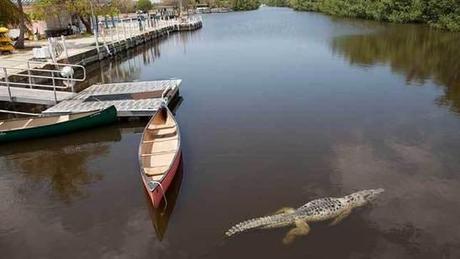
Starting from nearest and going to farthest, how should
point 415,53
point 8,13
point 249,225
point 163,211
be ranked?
point 249,225 < point 163,211 < point 8,13 < point 415,53

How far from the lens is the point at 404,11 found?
59.1 meters

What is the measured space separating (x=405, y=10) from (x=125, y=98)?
166 feet

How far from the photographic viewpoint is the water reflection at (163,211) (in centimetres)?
986

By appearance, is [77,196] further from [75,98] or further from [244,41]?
[244,41]

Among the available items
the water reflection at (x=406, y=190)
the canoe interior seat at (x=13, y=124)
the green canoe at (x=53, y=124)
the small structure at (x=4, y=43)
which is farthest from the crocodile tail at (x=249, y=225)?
the small structure at (x=4, y=43)

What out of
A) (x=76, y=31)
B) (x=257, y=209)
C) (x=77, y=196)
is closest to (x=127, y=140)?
(x=77, y=196)

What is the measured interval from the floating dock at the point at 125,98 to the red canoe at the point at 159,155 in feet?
6.39

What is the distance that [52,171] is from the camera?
13.5 meters

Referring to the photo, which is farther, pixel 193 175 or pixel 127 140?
pixel 127 140

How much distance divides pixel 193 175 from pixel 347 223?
4563 millimetres

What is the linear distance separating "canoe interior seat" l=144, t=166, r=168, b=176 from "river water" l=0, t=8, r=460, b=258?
25.4 inches

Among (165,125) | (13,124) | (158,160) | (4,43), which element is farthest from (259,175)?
(4,43)

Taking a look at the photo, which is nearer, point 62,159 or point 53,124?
point 62,159

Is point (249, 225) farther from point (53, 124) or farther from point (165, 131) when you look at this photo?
point (53, 124)
